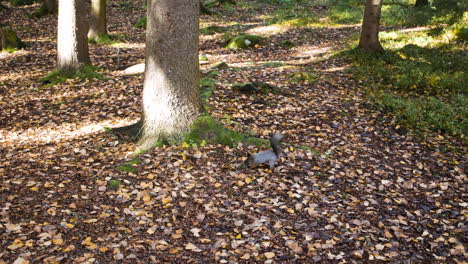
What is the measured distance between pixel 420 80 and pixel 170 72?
25.2 feet

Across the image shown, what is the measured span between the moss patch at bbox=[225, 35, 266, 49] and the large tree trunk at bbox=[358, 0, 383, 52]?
4198mm

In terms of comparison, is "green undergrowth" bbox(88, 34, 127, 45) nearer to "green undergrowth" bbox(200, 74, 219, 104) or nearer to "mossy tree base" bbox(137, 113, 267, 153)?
"green undergrowth" bbox(200, 74, 219, 104)

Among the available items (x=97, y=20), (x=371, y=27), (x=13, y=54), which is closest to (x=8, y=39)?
(x=13, y=54)

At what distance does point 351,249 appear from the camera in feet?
15.2

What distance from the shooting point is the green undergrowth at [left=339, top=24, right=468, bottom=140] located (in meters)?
8.55

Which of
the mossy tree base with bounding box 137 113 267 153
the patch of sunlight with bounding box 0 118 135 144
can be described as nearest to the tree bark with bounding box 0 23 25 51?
the patch of sunlight with bounding box 0 118 135 144

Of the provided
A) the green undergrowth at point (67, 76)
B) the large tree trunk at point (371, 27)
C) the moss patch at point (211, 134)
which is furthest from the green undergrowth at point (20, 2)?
the moss patch at point (211, 134)

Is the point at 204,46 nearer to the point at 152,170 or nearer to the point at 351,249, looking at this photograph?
the point at 152,170

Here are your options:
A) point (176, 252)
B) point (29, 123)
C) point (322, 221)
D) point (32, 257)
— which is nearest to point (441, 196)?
point (322, 221)

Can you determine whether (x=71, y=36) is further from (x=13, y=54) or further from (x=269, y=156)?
(x=269, y=156)

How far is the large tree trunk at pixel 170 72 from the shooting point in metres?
→ 5.94

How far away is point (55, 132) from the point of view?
7312 millimetres

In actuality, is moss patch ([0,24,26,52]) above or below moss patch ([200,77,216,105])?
above

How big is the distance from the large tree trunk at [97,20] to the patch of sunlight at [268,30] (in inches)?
266
